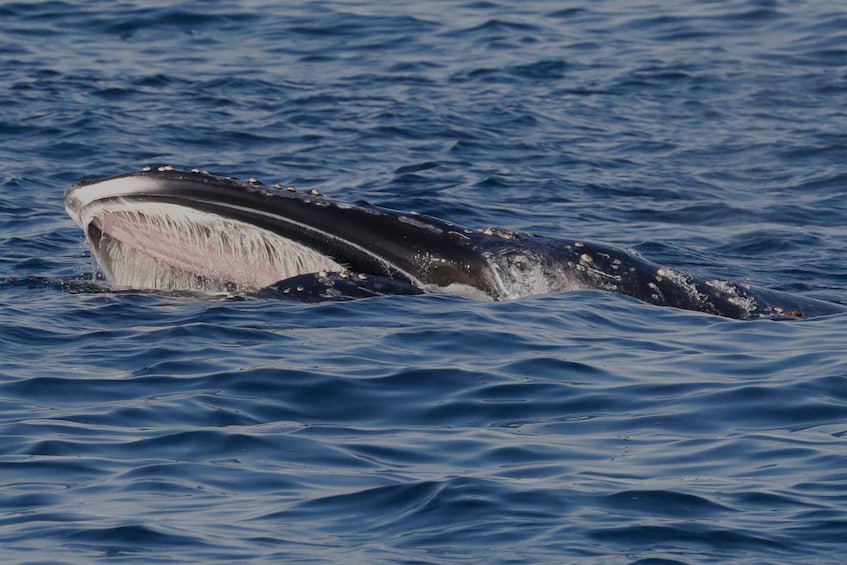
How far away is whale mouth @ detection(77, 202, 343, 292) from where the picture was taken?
1172cm

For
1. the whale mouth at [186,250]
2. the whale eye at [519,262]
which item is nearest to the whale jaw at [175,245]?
the whale mouth at [186,250]

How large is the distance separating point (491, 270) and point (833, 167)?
10.7 meters

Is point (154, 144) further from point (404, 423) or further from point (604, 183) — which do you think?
point (404, 423)

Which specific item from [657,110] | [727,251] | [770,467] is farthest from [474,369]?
[657,110]

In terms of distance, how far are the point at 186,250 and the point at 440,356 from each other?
217 cm

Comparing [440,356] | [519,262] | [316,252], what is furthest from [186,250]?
[519,262]

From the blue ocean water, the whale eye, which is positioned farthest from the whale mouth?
the whale eye

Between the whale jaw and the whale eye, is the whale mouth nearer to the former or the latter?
the whale jaw

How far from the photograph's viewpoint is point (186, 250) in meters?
11.9

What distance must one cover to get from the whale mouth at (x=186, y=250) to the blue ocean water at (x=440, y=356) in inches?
8.5

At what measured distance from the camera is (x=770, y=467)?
873 cm

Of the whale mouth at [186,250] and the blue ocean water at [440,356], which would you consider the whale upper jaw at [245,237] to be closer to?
the whale mouth at [186,250]

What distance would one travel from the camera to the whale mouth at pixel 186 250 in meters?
11.7

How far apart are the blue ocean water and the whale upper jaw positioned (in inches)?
8.9
